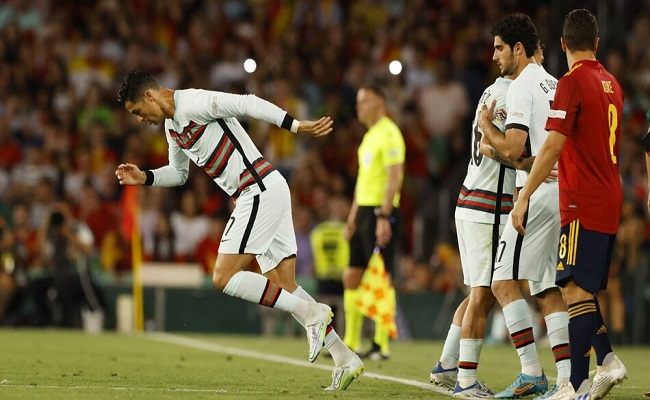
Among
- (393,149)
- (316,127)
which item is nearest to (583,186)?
(316,127)

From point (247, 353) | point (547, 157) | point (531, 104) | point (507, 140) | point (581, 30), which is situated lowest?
point (247, 353)

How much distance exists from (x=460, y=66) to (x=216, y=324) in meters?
5.80

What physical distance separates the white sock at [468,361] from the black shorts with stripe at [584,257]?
1046 mm

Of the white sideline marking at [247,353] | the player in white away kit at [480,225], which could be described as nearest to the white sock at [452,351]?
the white sideline marking at [247,353]

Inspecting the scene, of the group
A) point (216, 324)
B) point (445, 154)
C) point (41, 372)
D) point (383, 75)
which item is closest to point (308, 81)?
point (383, 75)

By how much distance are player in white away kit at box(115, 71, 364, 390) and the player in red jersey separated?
5.51ft

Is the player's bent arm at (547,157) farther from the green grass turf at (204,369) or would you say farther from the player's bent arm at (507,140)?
the green grass turf at (204,369)

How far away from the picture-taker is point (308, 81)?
20.4m

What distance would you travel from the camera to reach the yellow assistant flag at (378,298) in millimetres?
12516

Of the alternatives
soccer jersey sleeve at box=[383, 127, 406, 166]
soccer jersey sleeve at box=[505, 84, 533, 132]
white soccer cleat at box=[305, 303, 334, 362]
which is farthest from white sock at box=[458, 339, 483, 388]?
soccer jersey sleeve at box=[383, 127, 406, 166]

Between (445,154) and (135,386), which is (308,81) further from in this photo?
(135,386)

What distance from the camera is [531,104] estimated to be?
7.73 m

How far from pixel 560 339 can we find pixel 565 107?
1597 millimetres

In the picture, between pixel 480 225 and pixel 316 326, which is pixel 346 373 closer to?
pixel 316 326
